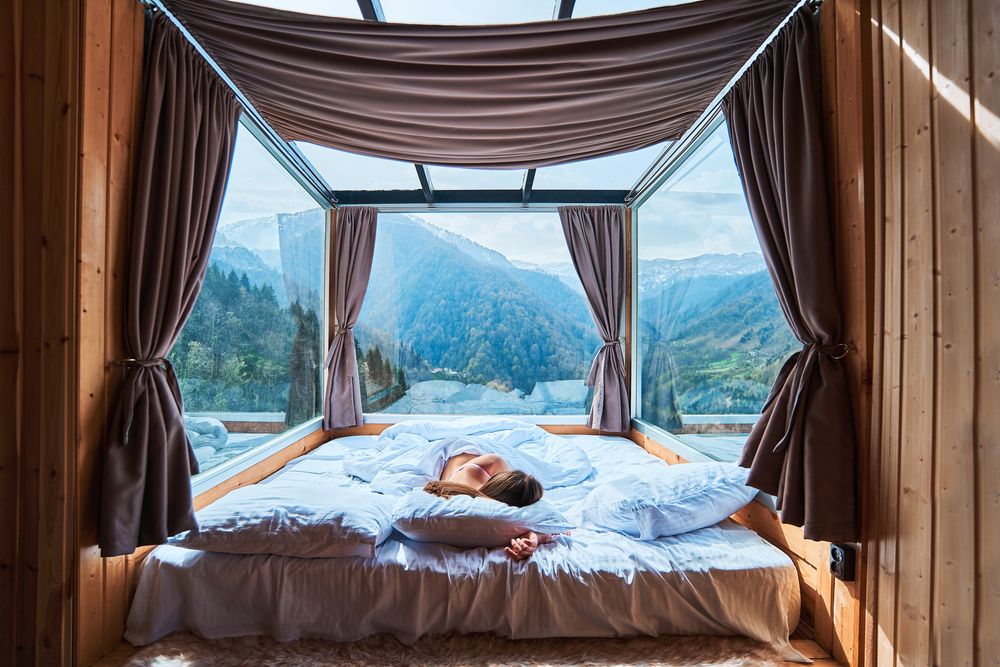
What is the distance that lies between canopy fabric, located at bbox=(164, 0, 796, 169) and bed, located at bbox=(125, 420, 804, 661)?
1.96 m

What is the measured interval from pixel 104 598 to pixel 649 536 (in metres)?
1.99

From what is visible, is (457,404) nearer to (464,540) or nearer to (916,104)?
(464,540)

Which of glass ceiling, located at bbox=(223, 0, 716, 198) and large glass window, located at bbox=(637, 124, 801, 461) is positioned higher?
glass ceiling, located at bbox=(223, 0, 716, 198)

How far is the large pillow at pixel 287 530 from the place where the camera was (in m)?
1.64

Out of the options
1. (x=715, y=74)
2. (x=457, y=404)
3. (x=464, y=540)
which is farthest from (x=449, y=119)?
(x=457, y=404)

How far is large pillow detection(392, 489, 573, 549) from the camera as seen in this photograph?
1.73 m

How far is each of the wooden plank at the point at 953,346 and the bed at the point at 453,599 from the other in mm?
528

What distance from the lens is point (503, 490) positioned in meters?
2.11

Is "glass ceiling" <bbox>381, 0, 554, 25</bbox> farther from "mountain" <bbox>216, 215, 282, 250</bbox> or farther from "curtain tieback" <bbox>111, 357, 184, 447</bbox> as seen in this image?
"curtain tieback" <bbox>111, 357, 184, 447</bbox>

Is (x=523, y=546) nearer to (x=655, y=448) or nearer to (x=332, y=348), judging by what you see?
(x=655, y=448)

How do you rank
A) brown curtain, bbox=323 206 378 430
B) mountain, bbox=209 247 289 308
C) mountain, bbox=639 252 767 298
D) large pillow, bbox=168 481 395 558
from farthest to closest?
brown curtain, bbox=323 206 378 430 → mountain, bbox=209 247 289 308 → mountain, bbox=639 252 767 298 → large pillow, bbox=168 481 395 558

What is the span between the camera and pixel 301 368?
337cm

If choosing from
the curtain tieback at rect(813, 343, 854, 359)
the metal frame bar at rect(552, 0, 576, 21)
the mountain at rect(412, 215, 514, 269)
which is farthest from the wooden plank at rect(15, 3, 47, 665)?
the mountain at rect(412, 215, 514, 269)

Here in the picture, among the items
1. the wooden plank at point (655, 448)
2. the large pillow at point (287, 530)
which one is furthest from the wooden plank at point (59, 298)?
the wooden plank at point (655, 448)
